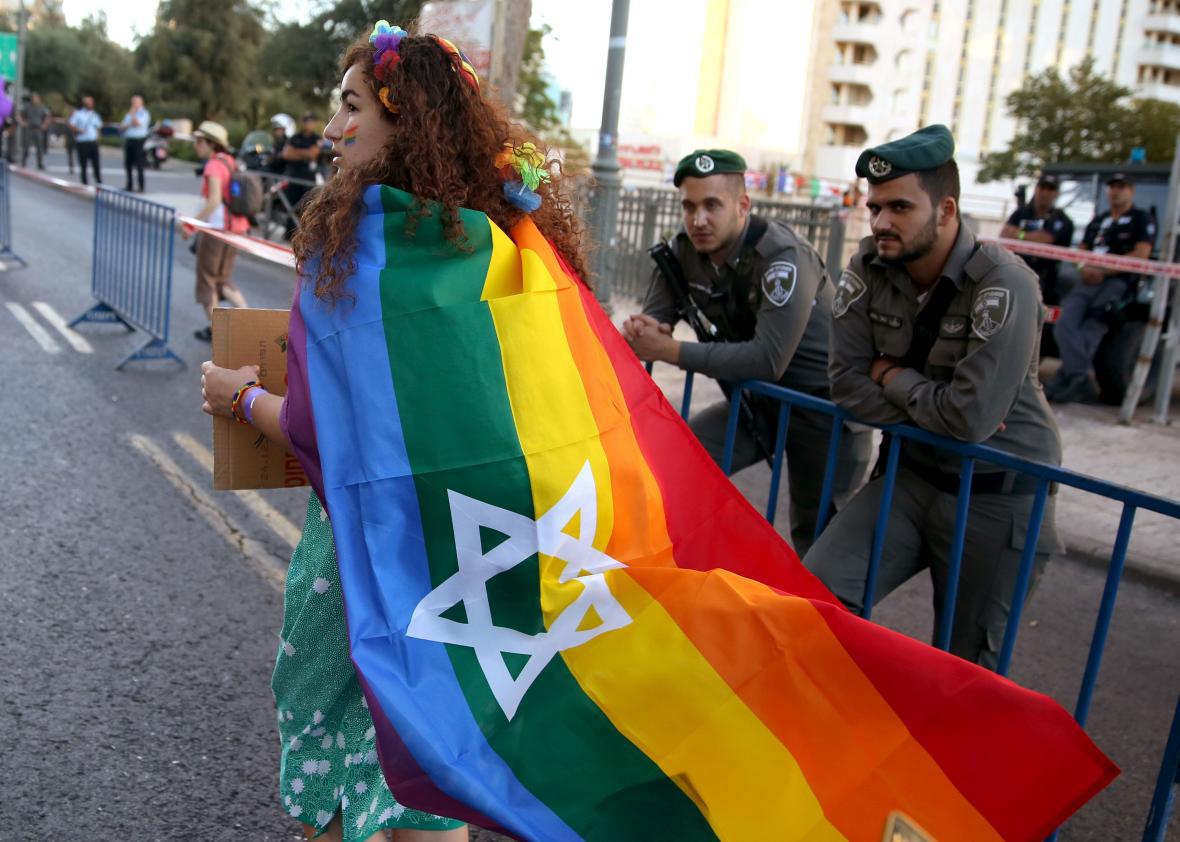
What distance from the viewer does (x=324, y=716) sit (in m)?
2.61

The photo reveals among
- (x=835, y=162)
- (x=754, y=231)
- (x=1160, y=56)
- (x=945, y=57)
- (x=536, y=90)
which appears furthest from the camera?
(x=1160, y=56)

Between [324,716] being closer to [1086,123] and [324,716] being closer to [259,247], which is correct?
[259,247]

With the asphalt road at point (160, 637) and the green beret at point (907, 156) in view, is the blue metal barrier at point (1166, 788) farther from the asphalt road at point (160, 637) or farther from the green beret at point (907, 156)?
the green beret at point (907, 156)

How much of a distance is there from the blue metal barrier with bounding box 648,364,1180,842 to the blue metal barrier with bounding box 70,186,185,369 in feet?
21.1

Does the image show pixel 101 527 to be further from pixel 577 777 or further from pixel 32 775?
pixel 577 777

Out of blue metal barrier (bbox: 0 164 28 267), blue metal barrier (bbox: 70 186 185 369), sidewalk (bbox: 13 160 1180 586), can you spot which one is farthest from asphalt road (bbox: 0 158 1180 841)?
blue metal barrier (bbox: 0 164 28 267)

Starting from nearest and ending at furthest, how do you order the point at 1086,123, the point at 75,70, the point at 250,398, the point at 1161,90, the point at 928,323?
the point at 250,398
the point at 928,323
the point at 1086,123
the point at 75,70
the point at 1161,90

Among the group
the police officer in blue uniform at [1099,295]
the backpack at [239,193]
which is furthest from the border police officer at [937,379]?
the backpack at [239,193]

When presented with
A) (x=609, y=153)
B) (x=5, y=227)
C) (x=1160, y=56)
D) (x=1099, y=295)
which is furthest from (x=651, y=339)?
(x=1160, y=56)

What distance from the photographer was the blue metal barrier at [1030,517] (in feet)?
9.40

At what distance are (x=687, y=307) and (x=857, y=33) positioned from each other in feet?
336

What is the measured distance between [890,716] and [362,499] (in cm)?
113

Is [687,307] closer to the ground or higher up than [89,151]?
closer to the ground

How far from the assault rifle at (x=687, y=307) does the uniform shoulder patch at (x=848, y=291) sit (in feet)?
2.62
